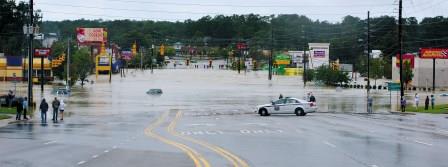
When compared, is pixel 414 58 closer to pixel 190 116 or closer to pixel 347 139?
pixel 190 116

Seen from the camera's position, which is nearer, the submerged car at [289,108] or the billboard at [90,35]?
the submerged car at [289,108]

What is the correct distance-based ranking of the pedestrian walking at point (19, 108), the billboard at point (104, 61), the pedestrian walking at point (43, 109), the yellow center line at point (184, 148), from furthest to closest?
the billboard at point (104, 61) → the pedestrian walking at point (19, 108) → the pedestrian walking at point (43, 109) → the yellow center line at point (184, 148)

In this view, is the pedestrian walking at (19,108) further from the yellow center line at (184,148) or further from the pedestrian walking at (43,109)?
the yellow center line at (184,148)

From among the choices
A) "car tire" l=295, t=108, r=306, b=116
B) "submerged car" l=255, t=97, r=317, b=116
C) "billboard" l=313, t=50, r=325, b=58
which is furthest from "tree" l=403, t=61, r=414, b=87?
"car tire" l=295, t=108, r=306, b=116

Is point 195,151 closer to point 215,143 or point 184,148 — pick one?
point 184,148

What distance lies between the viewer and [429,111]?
55438mm

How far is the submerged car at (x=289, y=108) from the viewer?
49.9 meters

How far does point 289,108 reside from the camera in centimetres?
5028

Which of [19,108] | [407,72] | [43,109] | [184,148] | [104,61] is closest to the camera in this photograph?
[184,148]

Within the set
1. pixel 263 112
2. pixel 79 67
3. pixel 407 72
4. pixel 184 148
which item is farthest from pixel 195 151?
pixel 79 67

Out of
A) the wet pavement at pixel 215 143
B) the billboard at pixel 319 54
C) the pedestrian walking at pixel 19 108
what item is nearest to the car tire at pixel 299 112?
the wet pavement at pixel 215 143

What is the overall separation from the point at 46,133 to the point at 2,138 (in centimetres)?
348

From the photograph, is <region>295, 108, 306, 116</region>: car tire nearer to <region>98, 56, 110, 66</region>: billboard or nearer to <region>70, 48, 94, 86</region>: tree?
<region>70, 48, 94, 86</region>: tree

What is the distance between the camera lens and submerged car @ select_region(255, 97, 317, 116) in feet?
164
